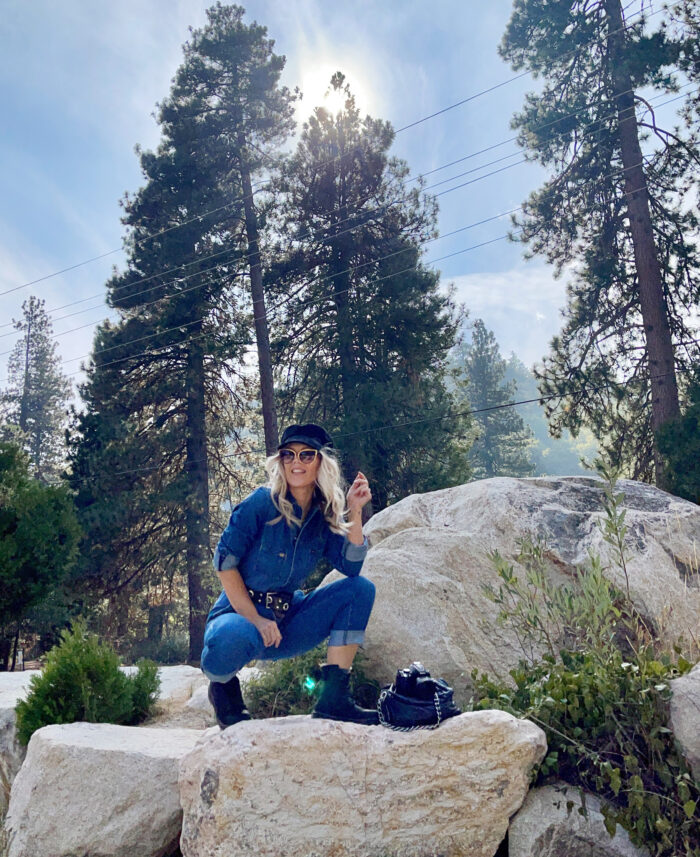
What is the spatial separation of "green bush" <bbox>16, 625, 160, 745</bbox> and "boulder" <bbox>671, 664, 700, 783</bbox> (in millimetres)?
3755

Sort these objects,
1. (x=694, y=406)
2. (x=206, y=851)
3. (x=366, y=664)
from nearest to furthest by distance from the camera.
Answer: (x=206, y=851), (x=366, y=664), (x=694, y=406)

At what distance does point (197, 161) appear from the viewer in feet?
60.6

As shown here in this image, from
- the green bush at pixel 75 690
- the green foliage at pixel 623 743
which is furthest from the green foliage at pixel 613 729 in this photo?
the green bush at pixel 75 690

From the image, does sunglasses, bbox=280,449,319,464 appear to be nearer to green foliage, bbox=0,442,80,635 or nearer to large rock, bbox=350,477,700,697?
large rock, bbox=350,477,700,697

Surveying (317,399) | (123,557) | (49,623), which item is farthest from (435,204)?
(49,623)

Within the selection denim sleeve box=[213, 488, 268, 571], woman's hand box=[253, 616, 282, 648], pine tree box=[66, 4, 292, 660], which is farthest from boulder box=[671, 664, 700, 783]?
pine tree box=[66, 4, 292, 660]

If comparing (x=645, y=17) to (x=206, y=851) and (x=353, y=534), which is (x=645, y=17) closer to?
(x=353, y=534)

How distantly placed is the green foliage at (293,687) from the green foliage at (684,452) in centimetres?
757

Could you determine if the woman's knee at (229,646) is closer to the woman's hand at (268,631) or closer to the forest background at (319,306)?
the woman's hand at (268,631)

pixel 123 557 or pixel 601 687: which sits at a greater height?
pixel 123 557

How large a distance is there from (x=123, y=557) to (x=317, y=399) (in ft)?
21.3

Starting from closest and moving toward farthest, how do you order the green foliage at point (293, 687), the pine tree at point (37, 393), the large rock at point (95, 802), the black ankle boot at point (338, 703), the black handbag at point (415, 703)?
the black handbag at point (415, 703) → the black ankle boot at point (338, 703) → the large rock at point (95, 802) → the green foliage at point (293, 687) → the pine tree at point (37, 393)

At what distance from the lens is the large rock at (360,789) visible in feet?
9.32

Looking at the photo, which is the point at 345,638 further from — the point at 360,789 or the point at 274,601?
the point at 360,789
